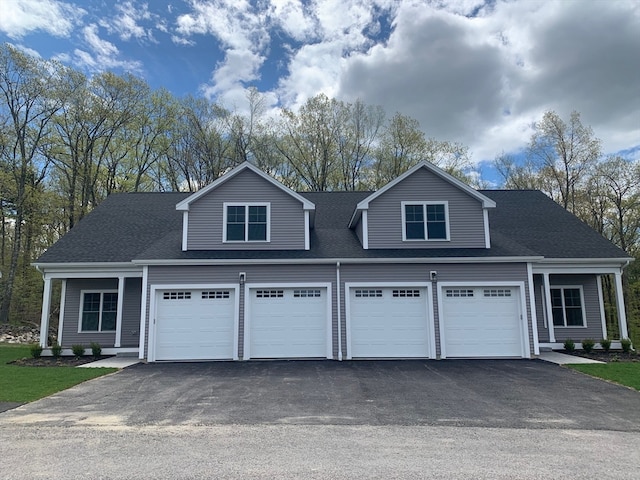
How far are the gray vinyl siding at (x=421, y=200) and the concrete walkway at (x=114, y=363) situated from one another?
8291mm

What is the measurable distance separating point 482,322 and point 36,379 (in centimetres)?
1214

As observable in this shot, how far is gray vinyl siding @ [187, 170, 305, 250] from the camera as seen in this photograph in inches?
548

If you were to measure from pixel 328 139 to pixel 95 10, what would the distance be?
1642cm

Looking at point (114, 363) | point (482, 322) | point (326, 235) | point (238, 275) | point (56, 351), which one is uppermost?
point (326, 235)

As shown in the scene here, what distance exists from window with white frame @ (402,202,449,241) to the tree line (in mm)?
15035

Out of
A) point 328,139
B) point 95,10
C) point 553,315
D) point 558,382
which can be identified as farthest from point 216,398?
A: point 328,139

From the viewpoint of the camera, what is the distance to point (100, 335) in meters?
15.1

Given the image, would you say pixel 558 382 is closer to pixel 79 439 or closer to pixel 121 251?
pixel 79 439

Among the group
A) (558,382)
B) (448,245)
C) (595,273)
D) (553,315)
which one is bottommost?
(558,382)

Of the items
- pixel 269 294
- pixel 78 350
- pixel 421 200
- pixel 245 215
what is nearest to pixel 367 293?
pixel 269 294

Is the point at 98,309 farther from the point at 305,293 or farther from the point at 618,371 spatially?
the point at 618,371

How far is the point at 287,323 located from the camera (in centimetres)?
1291

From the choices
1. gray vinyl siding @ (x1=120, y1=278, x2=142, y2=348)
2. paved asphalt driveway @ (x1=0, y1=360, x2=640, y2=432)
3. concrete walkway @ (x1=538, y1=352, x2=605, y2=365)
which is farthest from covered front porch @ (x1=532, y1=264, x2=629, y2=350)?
gray vinyl siding @ (x1=120, y1=278, x2=142, y2=348)

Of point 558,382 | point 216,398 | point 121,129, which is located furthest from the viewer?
point 121,129
